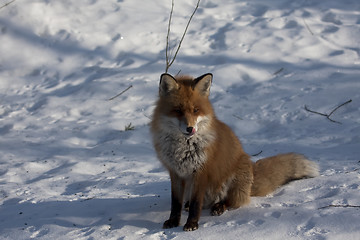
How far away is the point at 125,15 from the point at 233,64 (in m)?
2.63

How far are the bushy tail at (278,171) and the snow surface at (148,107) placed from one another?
9 centimetres

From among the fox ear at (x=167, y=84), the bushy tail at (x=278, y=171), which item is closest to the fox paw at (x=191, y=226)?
the bushy tail at (x=278, y=171)

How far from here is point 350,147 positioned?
472cm

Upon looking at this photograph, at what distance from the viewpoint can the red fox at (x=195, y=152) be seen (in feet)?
10.0

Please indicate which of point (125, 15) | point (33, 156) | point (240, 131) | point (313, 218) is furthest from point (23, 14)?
point (313, 218)

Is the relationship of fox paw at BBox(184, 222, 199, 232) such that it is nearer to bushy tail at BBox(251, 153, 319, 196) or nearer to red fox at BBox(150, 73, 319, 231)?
red fox at BBox(150, 73, 319, 231)

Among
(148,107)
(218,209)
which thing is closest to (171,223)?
(218,209)

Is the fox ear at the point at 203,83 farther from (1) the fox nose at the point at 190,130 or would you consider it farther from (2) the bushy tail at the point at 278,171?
(2) the bushy tail at the point at 278,171

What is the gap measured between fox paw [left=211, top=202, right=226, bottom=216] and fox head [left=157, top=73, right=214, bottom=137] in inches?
27.4

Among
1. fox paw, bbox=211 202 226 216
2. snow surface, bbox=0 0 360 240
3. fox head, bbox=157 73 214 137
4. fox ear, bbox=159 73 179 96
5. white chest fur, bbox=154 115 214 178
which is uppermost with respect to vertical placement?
fox ear, bbox=159 73 179 96

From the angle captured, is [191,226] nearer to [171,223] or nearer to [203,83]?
[171,223]

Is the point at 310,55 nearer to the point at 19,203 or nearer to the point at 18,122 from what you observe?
the point at 18,122

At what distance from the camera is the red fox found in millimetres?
3061

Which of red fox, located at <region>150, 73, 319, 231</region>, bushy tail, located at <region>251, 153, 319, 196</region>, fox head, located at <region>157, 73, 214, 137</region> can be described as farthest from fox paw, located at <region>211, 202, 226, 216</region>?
fox head, located at <region>157, 73, 214, 137</region>
